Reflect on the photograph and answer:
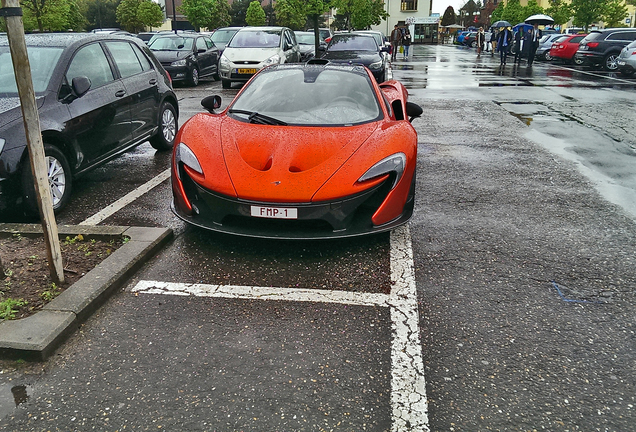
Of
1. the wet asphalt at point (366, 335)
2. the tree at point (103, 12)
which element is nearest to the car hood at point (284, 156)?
the wet asphalt at point (366, 335)

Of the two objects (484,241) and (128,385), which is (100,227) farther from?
(484,241)

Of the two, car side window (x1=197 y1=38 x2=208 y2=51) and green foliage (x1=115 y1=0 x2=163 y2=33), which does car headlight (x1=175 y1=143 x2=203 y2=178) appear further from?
green foliage (x1=115 y1=0 x2=163 y2=33)

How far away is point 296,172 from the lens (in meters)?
4.02

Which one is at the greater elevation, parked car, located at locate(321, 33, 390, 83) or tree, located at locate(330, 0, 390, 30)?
tree, located at locate(330, 0, 390, 30)

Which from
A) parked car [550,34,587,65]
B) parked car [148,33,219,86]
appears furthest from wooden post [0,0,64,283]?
parked car [550,34,587,65]

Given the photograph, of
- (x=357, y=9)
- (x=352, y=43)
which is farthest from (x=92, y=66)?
(x=357, y=9)

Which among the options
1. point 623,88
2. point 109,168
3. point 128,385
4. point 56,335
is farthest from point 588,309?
point 623,88

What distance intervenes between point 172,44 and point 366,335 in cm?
1626

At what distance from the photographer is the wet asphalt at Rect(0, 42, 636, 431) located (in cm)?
245

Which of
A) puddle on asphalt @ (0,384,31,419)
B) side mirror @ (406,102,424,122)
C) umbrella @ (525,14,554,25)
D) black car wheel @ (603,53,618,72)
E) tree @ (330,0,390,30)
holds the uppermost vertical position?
tree @ (330,0,390,30)

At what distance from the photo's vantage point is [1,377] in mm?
2693

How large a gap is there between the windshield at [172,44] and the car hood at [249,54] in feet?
5.51

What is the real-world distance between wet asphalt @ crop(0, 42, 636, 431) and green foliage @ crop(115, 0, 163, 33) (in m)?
51.8

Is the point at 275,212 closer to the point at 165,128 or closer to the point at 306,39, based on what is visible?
the point at 165,128
